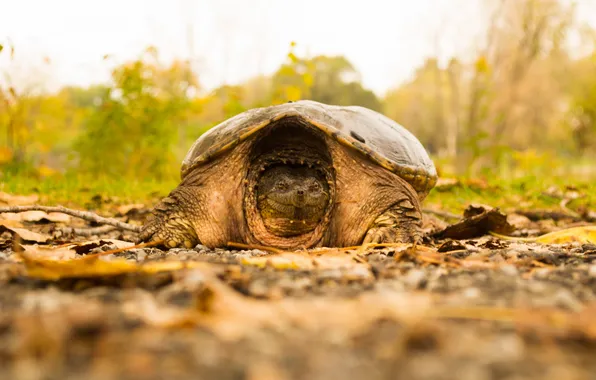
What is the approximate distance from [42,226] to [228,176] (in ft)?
4.50

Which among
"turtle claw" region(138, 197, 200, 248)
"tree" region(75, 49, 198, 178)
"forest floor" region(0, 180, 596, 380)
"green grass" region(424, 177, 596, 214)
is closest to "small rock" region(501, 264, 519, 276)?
"forest floor" region(0, 180, 596, 380)

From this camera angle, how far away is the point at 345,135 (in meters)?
2.89

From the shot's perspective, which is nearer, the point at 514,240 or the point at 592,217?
the point at 514,240

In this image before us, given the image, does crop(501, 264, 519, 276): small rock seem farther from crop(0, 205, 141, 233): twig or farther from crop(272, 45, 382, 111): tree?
crop(272, 45, 382, 111): tree

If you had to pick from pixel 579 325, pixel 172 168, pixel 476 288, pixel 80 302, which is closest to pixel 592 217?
pixel 476 288

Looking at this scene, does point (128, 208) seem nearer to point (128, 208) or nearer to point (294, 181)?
point (128, 208)

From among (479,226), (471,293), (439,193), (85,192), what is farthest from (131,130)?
(471,293)

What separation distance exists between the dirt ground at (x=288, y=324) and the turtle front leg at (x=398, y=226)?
1.20 metres

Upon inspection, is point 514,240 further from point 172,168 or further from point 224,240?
point 172,168

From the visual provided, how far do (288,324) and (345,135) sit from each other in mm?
1975

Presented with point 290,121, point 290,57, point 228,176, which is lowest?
point 228,176

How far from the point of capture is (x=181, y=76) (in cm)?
949

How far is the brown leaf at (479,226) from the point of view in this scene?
3.18m

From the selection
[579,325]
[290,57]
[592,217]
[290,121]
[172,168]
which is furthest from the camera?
[172,168]
